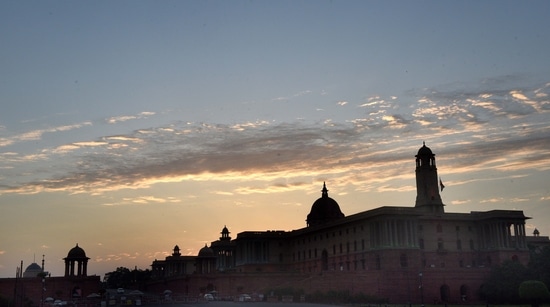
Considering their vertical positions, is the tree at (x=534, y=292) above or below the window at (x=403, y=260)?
below

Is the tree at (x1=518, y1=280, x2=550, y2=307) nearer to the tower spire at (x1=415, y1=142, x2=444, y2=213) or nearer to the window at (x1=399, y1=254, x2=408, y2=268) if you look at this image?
the window at (x1=399, y1=254, x2=408, y2=268)

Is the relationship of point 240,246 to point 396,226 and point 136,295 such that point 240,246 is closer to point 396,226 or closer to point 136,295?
point 136,295

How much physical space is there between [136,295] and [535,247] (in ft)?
260

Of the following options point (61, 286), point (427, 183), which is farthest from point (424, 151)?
point (61, 286)

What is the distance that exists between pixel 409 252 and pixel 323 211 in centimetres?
4501

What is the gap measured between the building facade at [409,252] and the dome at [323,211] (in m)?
8.60

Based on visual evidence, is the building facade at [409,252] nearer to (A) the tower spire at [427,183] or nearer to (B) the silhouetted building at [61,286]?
(A) the tower spire at [427,183]

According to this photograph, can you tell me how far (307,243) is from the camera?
447ft

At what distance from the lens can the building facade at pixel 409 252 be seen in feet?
317

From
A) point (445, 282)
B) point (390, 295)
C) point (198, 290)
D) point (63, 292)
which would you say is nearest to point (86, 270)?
point (63, 292)

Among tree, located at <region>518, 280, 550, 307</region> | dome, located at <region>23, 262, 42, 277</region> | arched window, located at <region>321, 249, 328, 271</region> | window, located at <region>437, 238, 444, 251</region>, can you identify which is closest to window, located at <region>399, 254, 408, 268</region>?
window, located at <region>437, 238, 444, 251</region>

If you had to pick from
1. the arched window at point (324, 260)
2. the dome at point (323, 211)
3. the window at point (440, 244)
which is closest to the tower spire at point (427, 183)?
the window at point (440, 244)

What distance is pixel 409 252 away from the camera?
103125mm

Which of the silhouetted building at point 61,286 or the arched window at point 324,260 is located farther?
the arched window at point 324,260
